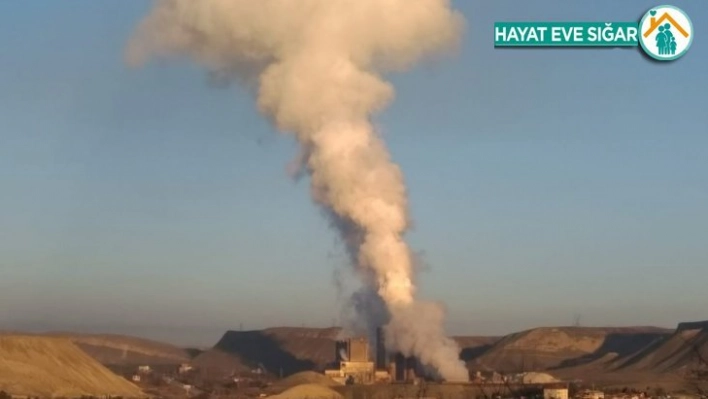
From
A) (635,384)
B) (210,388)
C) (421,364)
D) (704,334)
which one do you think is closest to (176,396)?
(210,388)

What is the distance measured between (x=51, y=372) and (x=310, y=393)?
24.2m

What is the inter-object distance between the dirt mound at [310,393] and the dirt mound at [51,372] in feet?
49.1

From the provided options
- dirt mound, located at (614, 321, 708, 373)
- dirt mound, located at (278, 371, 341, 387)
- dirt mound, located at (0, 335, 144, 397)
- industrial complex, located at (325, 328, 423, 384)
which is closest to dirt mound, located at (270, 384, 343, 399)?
dirt mound, located at (278, 371, 341, 387)

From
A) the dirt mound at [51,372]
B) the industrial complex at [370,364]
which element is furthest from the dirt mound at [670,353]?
the dirt mound at [51,372]

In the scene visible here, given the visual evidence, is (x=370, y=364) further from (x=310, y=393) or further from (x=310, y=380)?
(x=310, y=393)

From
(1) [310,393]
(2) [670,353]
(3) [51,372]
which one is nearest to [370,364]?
(1) [310,393]

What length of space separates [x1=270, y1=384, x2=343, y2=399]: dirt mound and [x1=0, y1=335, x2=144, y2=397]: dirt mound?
15.0 meters

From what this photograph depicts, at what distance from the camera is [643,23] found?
42469mm

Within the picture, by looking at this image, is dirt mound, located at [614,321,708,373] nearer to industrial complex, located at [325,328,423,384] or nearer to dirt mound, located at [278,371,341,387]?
industrial complex, located at [325,328,423,384]

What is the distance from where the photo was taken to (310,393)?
11612cm

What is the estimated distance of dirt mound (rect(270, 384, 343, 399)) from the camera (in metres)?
113

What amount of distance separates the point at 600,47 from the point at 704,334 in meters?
130

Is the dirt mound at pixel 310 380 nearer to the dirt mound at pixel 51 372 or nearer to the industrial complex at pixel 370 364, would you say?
the industrial complex at pixel 370 364

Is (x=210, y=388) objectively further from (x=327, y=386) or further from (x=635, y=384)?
(x=635, y=384)
